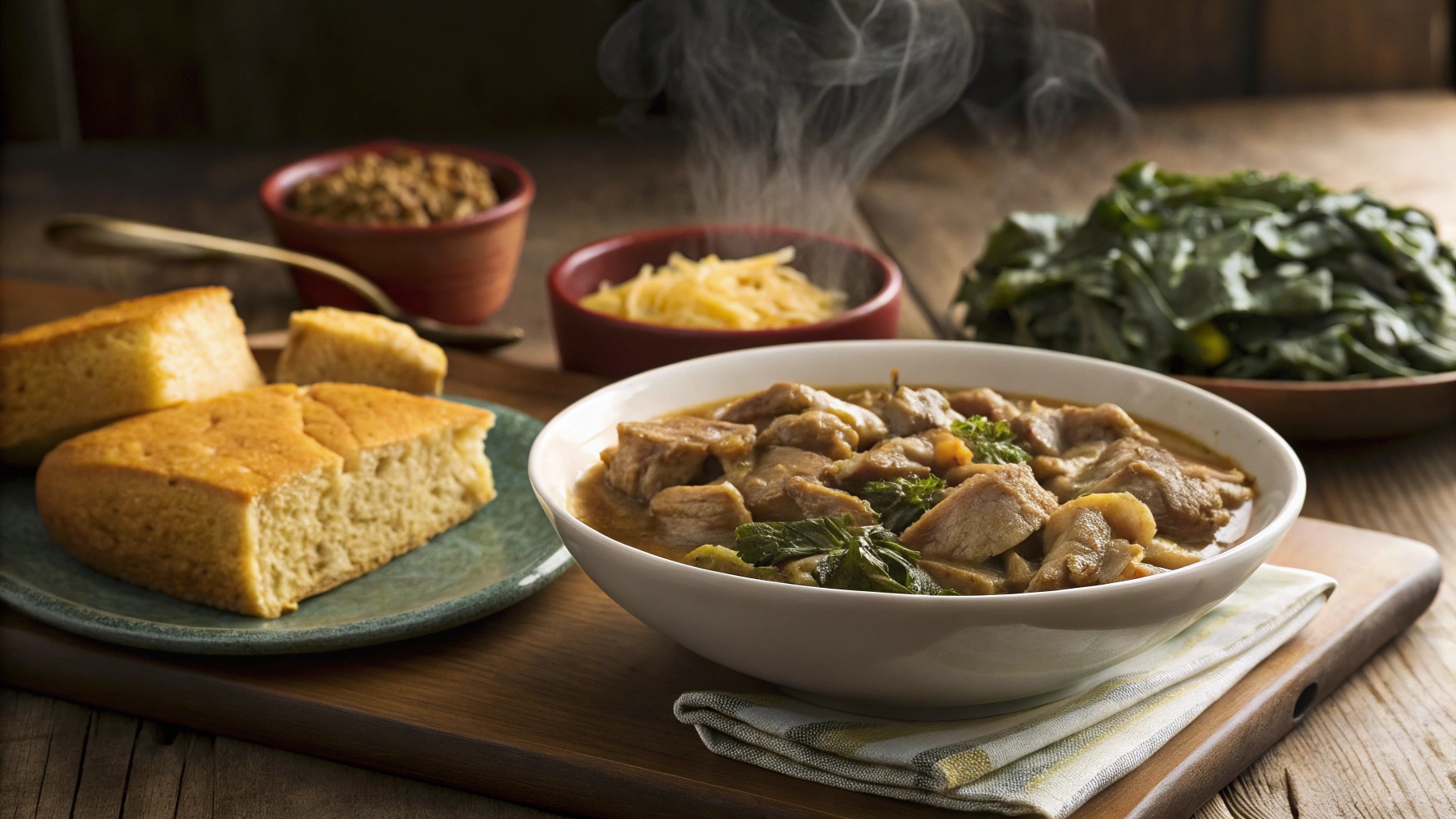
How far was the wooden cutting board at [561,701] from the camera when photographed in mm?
2164

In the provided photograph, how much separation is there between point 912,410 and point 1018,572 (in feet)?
1.98

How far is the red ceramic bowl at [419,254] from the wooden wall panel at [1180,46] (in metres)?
5.10

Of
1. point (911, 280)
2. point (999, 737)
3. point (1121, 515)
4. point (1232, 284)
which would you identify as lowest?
point (911, 280)

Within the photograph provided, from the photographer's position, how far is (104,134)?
8125 millimetres

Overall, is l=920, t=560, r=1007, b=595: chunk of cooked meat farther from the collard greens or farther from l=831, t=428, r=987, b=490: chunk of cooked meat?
the collard greens

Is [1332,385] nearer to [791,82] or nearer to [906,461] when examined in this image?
[906,461]

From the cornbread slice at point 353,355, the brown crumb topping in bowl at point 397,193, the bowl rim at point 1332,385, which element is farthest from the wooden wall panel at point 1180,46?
the cornbread slice at point 353,355

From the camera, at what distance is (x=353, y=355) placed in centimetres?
357

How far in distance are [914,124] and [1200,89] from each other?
17.6 feet

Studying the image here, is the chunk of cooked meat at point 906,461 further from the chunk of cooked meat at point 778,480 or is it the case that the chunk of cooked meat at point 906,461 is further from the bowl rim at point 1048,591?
the bowl rim at point 1048,591

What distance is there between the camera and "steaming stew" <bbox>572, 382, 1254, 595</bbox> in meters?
2.15

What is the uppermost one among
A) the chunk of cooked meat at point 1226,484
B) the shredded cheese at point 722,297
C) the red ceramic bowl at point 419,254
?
the chunk of cooked meat at point 1226,484

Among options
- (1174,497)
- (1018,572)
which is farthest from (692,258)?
(1018,572)

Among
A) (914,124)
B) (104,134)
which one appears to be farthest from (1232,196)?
(104,134)
